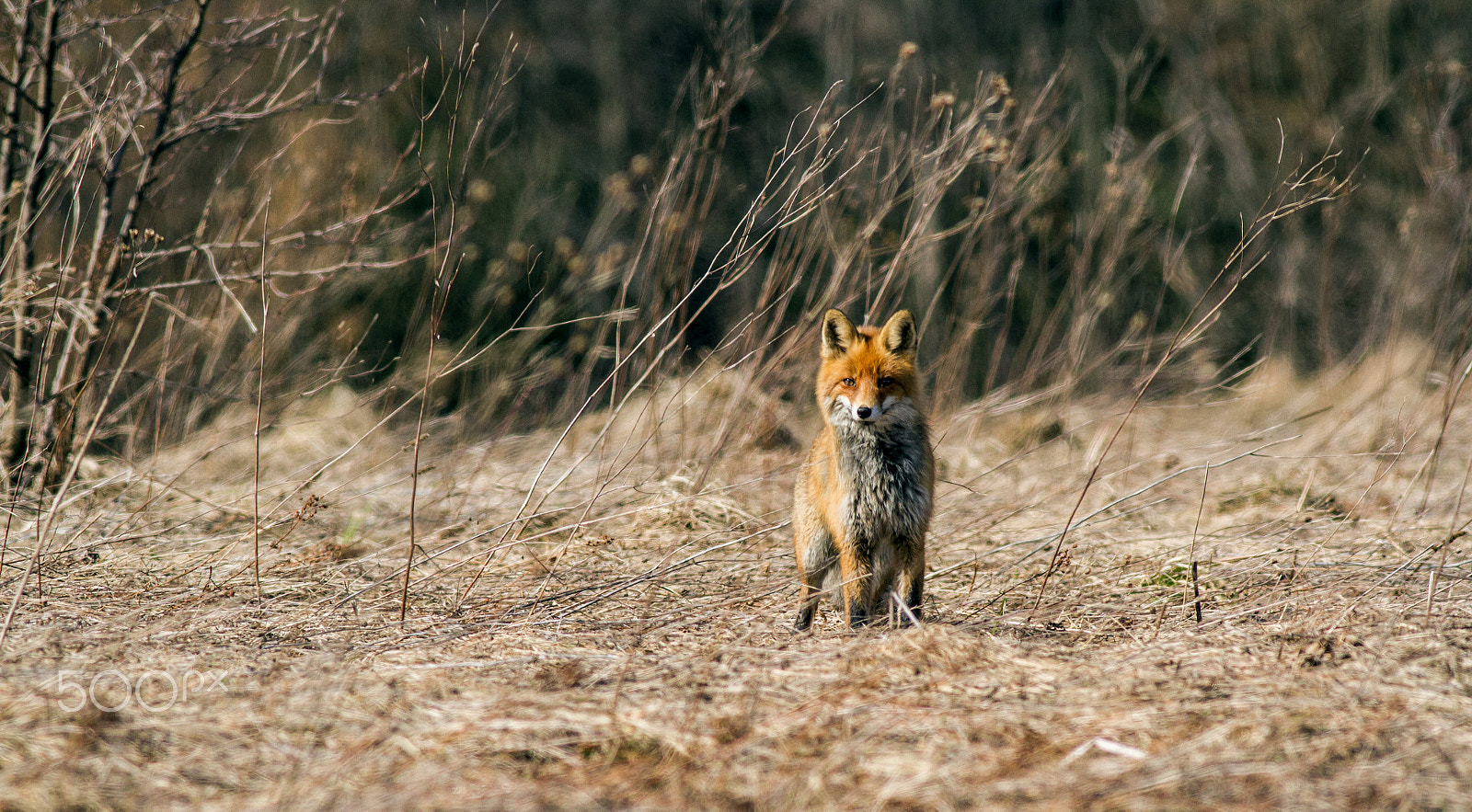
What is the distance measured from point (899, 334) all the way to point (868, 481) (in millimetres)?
668

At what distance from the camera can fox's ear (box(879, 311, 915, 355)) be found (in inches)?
164

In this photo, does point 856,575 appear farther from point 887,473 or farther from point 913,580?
point 887,473

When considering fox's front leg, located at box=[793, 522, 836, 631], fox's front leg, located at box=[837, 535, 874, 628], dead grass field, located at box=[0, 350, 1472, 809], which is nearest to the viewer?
dead grass field, located at box=[0, 350, 1472, 809]

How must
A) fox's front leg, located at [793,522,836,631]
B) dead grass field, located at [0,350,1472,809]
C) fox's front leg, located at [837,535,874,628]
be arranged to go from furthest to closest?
fox's front leg, located at [793,522,836,631] < fox's front leg, located at [837,535,874,628] < dead grass field, located at [0,350,1472,809]

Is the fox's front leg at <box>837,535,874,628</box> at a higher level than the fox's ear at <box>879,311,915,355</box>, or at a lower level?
lower

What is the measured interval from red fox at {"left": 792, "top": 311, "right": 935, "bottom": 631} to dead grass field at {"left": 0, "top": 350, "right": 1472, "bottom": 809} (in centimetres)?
25

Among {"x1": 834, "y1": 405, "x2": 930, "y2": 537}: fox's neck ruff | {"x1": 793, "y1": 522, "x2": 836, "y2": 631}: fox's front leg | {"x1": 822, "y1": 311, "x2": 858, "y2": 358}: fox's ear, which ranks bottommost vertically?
{"x1": 793, "y1": 522, "x2": 836, "y2": 631}: fox's front leg

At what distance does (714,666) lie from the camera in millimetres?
3373

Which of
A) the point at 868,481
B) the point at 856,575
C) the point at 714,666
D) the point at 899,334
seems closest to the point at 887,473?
the point at 868,481

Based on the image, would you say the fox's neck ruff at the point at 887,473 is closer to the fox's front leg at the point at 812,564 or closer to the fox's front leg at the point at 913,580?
the fox's front leg at the point at 913,580

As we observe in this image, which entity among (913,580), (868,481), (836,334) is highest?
(836,334)

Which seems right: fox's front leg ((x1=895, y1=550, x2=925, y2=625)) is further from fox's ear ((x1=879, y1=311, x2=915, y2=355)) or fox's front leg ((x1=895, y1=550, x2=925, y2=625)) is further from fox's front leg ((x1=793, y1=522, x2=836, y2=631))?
fox's ear ((x1=879, y1=311, x2=915, y2=355))

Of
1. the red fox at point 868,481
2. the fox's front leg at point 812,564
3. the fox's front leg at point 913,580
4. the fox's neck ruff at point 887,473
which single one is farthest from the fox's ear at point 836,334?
the fox's front leg at point 913,580

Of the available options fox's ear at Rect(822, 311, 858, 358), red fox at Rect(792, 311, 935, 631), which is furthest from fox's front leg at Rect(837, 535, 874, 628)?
fox's ear at Rect(822, 311, 858, 358)
